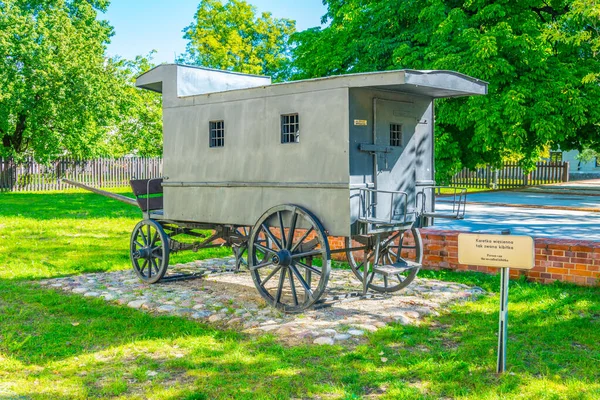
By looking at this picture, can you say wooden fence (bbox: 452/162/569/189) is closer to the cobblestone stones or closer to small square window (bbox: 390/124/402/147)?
the cobblestone stones

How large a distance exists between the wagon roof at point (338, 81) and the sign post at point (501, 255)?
1970mm

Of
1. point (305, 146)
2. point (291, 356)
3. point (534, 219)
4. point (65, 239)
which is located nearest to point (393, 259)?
point (305, 146)

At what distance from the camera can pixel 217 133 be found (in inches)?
340

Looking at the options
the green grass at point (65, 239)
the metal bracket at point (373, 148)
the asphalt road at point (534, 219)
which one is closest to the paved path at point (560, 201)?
the asphalt road at point (534, 219)

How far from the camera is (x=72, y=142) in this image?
1298 inches

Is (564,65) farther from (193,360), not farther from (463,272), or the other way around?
(193,360)

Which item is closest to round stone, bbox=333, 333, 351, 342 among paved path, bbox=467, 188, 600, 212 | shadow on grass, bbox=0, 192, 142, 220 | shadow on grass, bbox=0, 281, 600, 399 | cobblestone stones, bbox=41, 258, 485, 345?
cobblestone stones, bbox=41, 258, 485, 345

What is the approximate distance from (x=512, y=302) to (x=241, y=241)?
3719 millimetres

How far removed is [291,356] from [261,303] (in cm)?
219

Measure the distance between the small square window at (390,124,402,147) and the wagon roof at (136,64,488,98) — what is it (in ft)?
1.45

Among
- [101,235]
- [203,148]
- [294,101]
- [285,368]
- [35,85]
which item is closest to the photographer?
[285,368]

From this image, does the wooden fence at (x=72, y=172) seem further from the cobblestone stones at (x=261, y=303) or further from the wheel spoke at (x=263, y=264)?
the wheel spoke at (x=263, y=264)

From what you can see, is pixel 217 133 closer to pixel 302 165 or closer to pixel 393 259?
pixel 302 165

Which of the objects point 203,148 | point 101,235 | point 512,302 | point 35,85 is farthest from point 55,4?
point 512,302
